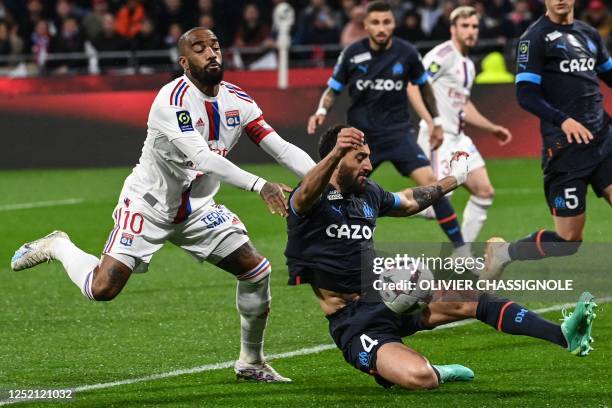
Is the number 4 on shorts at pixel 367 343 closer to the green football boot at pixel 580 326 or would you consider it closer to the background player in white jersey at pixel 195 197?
the background player in white jersey at pixel 195 197

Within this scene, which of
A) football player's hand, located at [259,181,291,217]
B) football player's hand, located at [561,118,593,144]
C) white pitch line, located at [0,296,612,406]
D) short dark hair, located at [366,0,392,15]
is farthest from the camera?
short dark hair, located at [366,0,392,15]

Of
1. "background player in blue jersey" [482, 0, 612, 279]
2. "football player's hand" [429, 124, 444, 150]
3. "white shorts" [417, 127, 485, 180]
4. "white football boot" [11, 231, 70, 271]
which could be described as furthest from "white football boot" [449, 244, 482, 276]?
"white football boot" [11, 231, 70, 271]

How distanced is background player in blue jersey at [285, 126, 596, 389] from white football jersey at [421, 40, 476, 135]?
214 inches

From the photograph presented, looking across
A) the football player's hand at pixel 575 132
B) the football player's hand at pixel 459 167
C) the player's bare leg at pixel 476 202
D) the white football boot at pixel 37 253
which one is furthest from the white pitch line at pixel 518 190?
the football player's hand at pixel 459 167

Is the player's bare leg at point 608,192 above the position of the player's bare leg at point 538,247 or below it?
above

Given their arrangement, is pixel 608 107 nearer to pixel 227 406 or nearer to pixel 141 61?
pixel 141 61

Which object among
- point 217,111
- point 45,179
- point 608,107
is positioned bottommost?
point 45,179

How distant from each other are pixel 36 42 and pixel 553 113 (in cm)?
1655

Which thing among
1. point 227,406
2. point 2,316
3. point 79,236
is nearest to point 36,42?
point 79,236

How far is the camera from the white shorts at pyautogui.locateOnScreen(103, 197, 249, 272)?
803 centimetres

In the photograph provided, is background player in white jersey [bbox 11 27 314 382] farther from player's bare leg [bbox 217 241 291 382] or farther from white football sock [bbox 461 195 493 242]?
white football sock [bbox 461 195 493 242]

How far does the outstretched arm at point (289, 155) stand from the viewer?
25.8ft

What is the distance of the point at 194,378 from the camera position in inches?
316

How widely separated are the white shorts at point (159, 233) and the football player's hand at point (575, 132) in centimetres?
242
